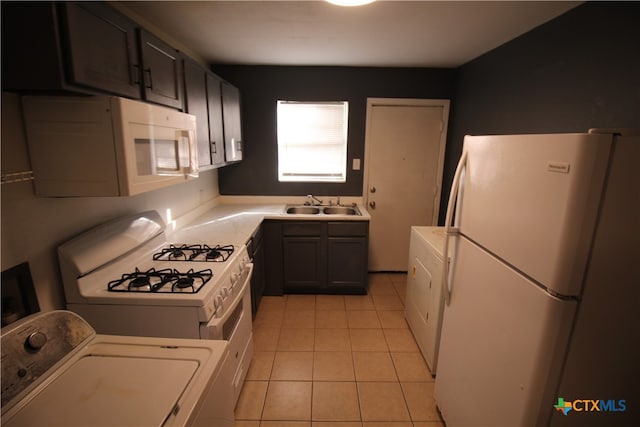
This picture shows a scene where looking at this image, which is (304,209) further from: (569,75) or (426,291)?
(569,75)

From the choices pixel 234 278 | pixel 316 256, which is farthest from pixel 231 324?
pixel 316 256

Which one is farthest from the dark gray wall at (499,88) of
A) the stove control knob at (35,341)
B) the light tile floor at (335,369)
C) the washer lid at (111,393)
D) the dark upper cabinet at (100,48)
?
the stove control knob at (35,341)

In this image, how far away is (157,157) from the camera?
4.98 feet

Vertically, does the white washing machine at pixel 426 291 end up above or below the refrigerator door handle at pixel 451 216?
below

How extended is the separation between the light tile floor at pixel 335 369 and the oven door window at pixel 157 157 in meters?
1.51

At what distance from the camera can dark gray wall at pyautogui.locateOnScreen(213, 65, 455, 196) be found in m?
3.42

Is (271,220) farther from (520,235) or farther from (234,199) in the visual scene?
(520,235)

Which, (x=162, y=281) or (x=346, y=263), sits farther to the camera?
(x=346, y=263)

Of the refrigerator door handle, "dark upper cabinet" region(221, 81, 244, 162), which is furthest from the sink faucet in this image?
the refrigerator door handle

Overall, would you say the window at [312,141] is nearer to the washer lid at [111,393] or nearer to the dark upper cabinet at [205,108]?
the dark upper cabinet at [205,108]

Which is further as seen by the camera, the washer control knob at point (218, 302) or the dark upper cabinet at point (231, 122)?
the dark upper cabinet at point (231, 122)

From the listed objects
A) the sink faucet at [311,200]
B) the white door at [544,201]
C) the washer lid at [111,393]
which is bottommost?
the washer lid at [111,393]

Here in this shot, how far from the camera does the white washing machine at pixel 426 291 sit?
210cm

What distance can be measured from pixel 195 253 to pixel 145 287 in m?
0.48
